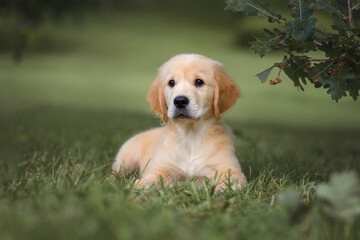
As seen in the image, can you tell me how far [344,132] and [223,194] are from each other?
741 centimetres

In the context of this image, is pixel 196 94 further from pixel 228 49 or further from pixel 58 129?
pixel 228 49

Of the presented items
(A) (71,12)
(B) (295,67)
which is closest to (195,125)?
(B) (295,67)

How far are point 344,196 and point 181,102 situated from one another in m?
1.62

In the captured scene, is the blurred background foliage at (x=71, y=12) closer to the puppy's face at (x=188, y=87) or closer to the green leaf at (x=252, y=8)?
the puppy's face at (x=188, y=87)

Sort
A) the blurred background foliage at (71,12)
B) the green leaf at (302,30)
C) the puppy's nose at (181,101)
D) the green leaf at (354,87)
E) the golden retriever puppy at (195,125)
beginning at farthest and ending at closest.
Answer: the blurred background foliage at (71,12)
the golden retriever puppy at (195,125)
the puppy's nose at (181,101)
the green leaf at (354,87)
the green leaf at (302,30)

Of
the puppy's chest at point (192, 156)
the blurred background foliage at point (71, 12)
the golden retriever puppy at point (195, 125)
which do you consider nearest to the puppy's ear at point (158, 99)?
the golden retriever puppy at point (195, 125)

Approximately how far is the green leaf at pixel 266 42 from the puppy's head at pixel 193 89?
32.5 inches

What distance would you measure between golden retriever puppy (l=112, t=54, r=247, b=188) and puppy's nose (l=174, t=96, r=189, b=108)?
0.06m

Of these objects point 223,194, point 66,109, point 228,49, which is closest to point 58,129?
point 66,109

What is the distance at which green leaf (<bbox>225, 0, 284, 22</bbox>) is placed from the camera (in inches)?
118

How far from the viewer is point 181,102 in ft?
11.8

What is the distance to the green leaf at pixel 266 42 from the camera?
3.00m

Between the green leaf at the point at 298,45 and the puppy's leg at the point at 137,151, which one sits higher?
the green leaf at the point at 298,45

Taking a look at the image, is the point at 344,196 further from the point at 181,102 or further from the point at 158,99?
the point at 158,99
